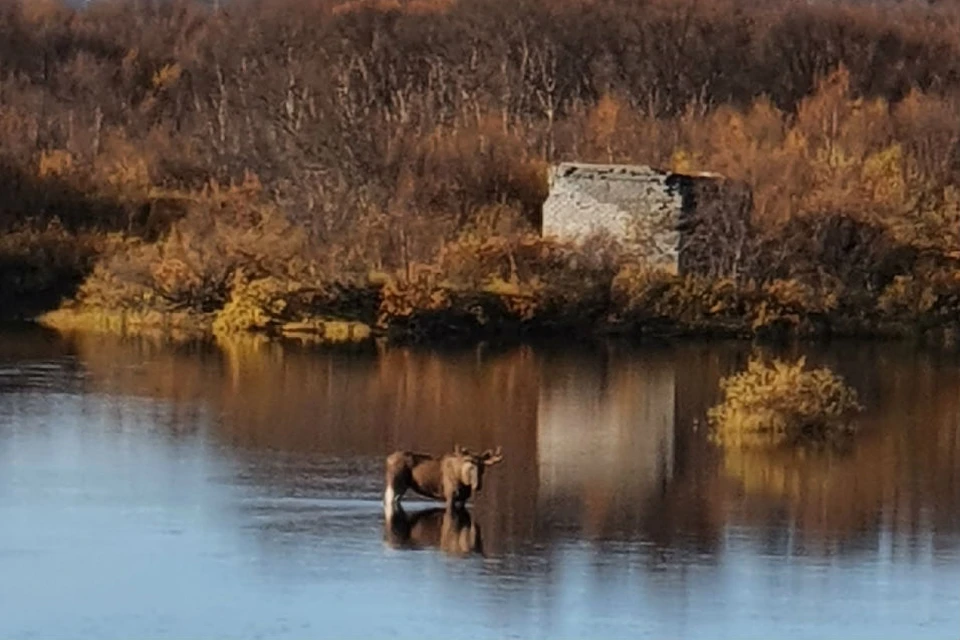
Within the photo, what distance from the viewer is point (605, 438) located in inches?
1076

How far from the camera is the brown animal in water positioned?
21.7m

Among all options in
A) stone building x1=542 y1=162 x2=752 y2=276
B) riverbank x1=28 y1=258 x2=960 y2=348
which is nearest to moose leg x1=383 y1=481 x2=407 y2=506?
riverbank x1=28 y1=258 x2=960 y2=348

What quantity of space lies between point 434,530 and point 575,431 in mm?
6727

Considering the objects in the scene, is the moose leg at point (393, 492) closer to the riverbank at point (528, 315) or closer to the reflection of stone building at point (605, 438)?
the reflection of stone building at point (605, 438)

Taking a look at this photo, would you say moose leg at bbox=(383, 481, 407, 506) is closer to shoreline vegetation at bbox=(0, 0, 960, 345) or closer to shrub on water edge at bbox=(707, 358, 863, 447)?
shrub on water edge at bbox=(707, 358, 863, 447)

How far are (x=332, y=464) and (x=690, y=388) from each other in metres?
8.71

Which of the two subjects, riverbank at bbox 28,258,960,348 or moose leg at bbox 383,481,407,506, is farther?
riverbank at bbox 28,258,960,348

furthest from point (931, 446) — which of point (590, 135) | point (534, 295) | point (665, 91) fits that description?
point (665, 91)

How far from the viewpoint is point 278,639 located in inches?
675

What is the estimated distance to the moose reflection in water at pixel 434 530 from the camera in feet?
66.9

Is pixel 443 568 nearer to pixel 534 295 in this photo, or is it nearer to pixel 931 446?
pixel 931 446

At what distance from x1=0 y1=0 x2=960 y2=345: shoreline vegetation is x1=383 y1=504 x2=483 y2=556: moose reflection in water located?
15.3m

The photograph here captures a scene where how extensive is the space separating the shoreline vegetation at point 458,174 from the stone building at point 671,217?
34 centimetres

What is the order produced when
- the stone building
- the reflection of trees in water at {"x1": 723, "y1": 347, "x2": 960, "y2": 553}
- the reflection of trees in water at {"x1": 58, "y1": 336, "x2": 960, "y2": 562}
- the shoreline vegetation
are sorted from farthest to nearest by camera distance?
the stone building → the shoreline vegetation → the reflection of trees in water at {"x1": 58, "y1": 336, "x2": 960, "y2": 562} → the reflection of trees in water at {"x1": 723, "y1": 347, "x2": 960, "y2": 553}
